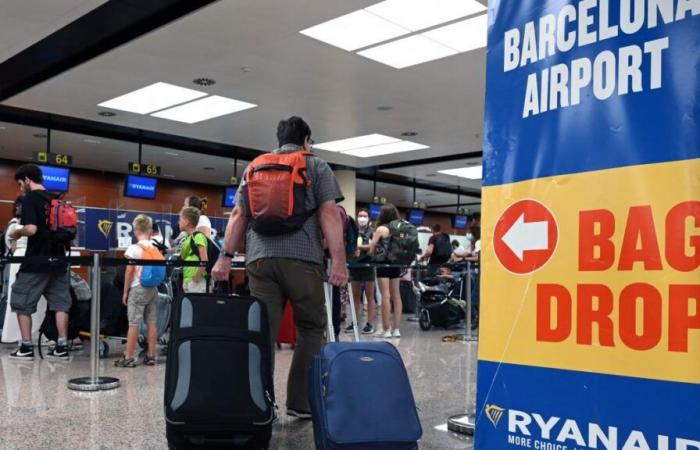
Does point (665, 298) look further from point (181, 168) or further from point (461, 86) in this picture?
point (181, 168)

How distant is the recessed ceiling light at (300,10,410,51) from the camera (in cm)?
627

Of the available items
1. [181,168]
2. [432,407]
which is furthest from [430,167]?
[432,407]

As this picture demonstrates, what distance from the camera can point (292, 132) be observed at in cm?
322

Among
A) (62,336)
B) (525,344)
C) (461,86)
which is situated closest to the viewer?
(525,344)

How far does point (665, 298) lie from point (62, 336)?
5392 mm

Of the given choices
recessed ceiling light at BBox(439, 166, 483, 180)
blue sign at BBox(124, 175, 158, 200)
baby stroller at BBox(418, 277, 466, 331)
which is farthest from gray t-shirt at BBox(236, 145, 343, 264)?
recessed ceiling light at BBox(439, 166, 483, 180)

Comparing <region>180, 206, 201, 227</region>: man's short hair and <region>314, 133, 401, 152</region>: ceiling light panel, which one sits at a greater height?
<region>314, 133, 401, 152</region>: ceiling light panel

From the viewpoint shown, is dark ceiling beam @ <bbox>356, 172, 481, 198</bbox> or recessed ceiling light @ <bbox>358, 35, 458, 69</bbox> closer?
recessed ceiling light @ <bbox>358, 35, 458, 69</bbox>

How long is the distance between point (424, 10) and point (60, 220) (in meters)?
3.80

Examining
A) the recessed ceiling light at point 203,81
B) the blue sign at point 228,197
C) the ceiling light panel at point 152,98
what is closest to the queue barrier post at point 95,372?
the recessed ceiling light at point 203,81

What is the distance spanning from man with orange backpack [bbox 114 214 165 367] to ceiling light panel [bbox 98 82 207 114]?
4.12m

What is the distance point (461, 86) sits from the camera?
8414 millimetres

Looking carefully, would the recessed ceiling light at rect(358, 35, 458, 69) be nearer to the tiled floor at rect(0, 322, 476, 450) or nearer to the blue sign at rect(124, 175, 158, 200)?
the tiled floor at rect(0, 322, 476, 450)

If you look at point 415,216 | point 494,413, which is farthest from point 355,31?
point 415,216
